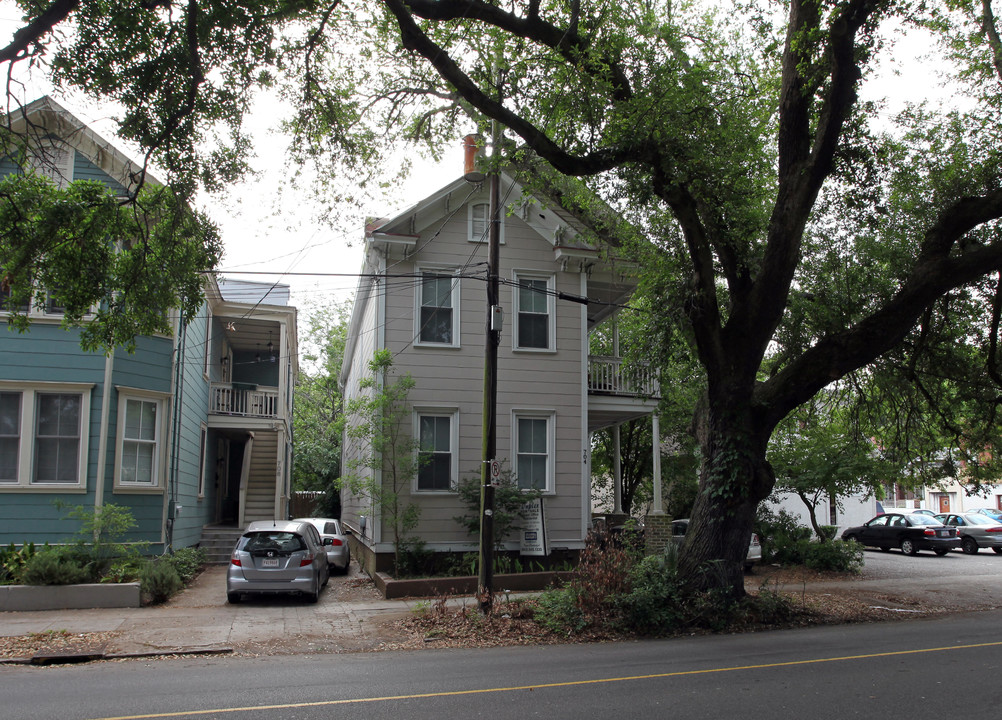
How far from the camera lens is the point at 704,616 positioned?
436 inches

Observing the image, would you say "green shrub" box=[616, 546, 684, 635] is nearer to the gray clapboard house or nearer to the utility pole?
the utility pole

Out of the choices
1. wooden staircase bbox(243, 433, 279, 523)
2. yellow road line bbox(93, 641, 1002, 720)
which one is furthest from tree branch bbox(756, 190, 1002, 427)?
wooden staircase bbox(243, 433, 279, 523)

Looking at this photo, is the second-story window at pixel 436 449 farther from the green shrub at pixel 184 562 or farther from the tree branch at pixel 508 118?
the tree branch at pixel 508 118

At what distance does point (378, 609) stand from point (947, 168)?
12298mm

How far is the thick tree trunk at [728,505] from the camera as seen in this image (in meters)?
11.4

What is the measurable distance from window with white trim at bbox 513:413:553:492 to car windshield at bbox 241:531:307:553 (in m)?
5.23

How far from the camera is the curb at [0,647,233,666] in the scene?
912cm

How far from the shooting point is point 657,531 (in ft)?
64.7

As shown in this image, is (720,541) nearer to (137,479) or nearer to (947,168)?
(947,168)

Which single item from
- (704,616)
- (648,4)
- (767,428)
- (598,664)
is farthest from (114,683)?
(648,4)

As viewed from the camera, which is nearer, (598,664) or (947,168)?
(598,664)

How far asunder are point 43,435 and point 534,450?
32.9ft

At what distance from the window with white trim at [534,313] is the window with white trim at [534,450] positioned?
1719 millimetres

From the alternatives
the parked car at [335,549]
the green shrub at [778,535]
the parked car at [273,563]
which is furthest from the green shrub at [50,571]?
the green shrub at [778,535]
